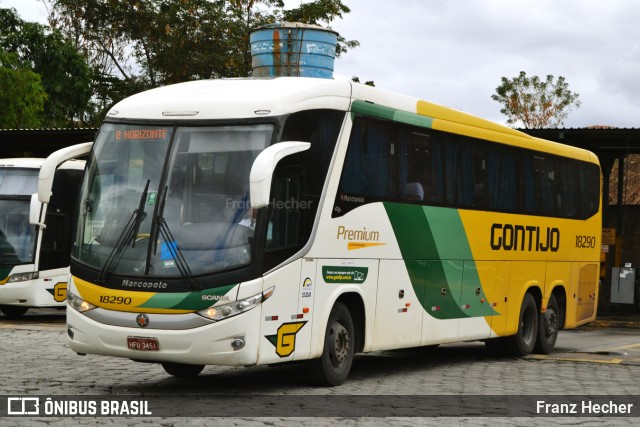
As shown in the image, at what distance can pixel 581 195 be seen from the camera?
2039 cm

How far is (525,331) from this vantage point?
18.5 metres

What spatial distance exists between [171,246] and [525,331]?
8.53 metres

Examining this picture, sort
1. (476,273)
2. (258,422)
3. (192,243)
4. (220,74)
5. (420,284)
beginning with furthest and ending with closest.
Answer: (220,74) → (476,273) → (420,284) → (192,243) → (258,422)

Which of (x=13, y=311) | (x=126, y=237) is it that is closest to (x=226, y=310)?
(x=126, y=237)

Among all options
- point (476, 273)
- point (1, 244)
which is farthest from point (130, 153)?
point (1, 244)

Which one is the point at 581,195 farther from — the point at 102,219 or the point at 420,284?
the point at 102,219

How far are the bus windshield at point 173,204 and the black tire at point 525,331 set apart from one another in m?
7.65

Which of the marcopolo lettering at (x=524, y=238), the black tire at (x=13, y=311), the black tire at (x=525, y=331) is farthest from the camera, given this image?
the black tire at (x=13, y=311)

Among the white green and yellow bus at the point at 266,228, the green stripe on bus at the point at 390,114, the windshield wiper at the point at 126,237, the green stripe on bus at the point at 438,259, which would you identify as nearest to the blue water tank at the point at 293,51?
the white green and yellow bus at the point at 266,228

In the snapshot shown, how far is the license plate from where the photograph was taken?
451 inches

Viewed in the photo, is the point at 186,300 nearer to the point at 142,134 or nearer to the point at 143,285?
the point at 143,285

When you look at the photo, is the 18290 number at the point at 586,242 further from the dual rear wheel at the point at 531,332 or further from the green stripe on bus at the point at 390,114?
the green stripe on bus at the point at 390,114

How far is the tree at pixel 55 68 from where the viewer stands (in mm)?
47250

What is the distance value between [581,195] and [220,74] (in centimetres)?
2459
